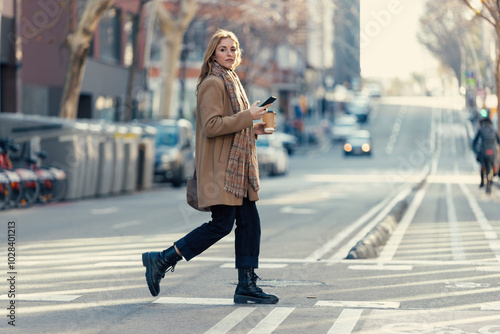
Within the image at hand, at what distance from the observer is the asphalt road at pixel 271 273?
22.8ft

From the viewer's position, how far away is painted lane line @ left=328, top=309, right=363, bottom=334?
21.6 feet

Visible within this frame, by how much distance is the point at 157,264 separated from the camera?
25.4ft

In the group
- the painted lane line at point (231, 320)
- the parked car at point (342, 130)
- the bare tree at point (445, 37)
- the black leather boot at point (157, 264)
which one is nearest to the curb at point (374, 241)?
the black leather boot at point (157, 264)

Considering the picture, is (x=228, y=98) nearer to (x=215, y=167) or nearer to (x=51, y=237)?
(x=215, y=167)

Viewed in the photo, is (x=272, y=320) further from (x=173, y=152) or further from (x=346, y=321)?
(x=173, y=152)

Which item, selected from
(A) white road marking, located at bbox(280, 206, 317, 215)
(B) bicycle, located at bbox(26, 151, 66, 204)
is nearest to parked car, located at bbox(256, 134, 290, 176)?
(B) bicycle, located at bbox(26, 151, 66, 204)

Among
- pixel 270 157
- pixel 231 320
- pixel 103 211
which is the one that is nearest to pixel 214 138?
A: pixel 231 320

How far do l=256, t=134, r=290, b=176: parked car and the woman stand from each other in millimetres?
31496

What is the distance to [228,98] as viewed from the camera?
7.72 metres

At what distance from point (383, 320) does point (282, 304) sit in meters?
1.00

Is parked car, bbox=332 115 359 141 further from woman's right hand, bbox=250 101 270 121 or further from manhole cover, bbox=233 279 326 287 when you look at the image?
woman's right hand, bbox=250 101 270 121

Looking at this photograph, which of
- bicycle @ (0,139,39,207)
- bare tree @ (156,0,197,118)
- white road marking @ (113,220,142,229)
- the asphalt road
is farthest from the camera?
bare tree @ (156,0,197,118)

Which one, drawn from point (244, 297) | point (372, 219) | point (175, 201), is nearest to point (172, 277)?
point (244, 297)

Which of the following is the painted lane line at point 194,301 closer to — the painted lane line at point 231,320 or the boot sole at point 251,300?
the boot sole at point 251,300
